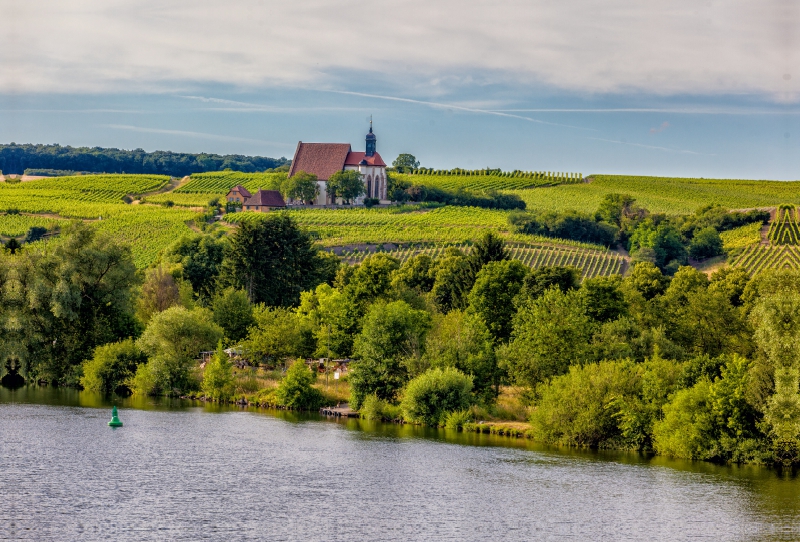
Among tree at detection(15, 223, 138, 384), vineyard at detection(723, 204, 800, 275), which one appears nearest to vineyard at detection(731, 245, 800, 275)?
vineyard at detection(723, 204, 800, 275)

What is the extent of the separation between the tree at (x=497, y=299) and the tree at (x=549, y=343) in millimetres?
9301

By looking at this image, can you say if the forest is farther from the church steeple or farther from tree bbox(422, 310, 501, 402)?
the church steeple

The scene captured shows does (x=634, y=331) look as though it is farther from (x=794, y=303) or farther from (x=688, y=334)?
(x=794, y=303)

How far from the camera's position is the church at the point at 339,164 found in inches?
6826

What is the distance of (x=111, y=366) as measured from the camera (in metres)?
72.9

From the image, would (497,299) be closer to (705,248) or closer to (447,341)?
(447,341)

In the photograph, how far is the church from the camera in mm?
173375

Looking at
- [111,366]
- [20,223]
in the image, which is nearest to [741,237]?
[111,366]

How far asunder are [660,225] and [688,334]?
71396 mm

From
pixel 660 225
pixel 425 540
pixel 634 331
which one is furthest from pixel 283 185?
pixel 425 540

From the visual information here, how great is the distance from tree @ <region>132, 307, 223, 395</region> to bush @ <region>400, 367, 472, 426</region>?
18.9 meters

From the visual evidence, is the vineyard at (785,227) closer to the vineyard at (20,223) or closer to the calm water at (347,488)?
the calm water at (347,488)

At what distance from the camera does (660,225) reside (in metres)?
132

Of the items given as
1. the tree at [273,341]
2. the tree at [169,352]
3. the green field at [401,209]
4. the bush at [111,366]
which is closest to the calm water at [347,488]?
the tree at [169,352]
